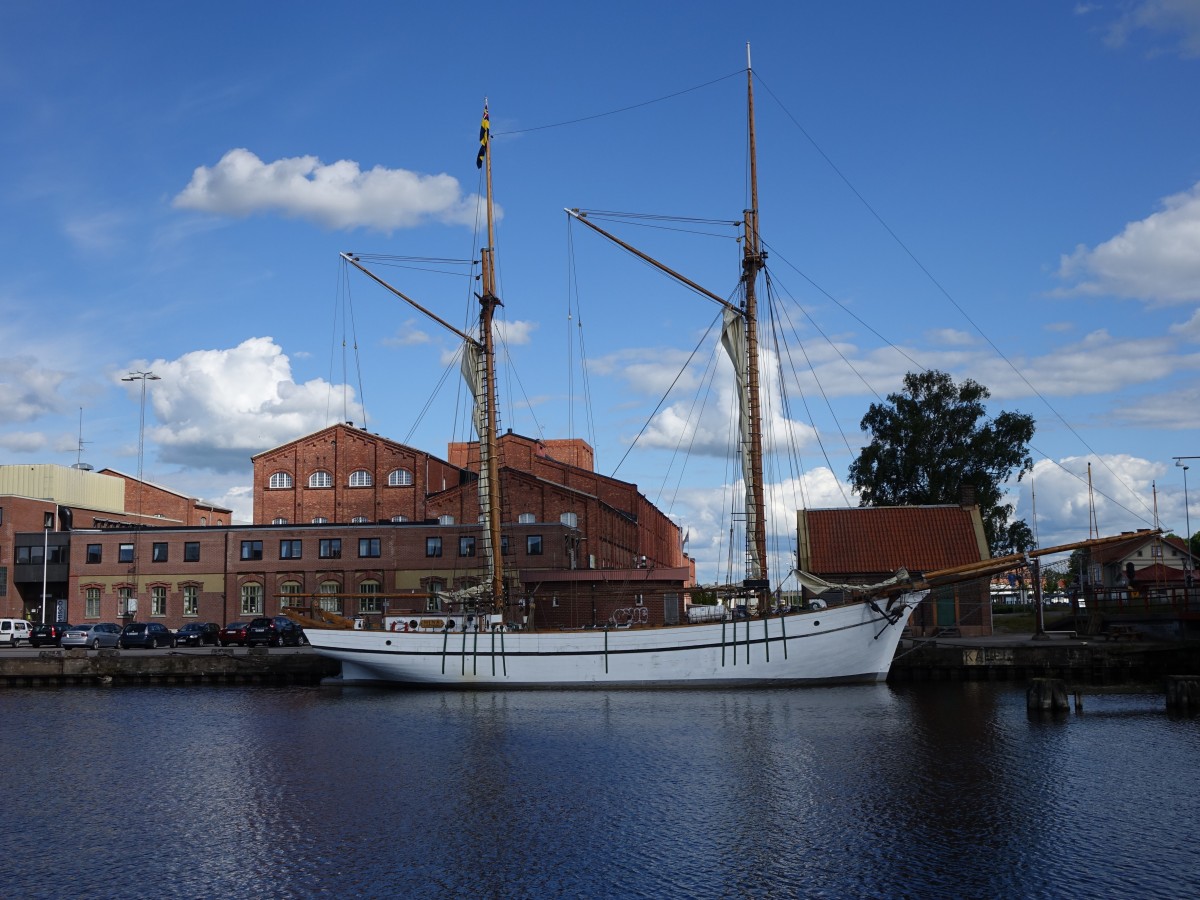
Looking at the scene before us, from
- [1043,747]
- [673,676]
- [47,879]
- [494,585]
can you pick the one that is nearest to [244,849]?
[47,879]

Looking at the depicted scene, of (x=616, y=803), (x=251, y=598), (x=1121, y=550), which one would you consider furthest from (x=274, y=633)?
(x=1121, y=550)

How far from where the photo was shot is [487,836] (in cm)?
2158

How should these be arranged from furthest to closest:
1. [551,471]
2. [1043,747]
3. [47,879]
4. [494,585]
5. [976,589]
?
[551,471] → [976,589] → [494,585] → [1043,747] → [47,879]

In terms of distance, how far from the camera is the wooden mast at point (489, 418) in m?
52.0

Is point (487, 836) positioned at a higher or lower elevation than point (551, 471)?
lower

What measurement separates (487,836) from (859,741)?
44.0 feet

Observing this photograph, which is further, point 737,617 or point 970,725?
point 737,617

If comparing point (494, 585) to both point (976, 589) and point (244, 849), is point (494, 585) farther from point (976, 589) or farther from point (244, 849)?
point (244, 849)

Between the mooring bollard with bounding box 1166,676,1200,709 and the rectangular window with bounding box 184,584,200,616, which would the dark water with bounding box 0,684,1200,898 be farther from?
the rectangular window with bounding box 184,584,200,616

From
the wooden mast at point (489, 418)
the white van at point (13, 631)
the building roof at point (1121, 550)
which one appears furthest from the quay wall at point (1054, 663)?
the white van at point (13, 631)

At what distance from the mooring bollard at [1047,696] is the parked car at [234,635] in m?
43.9

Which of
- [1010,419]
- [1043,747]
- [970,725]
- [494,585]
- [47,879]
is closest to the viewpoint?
[47,879]

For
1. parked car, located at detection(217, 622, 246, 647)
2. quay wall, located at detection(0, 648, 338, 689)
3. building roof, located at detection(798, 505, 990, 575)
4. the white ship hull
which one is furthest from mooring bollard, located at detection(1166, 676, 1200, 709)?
parked car, located at detection(217, 622, 246, 647)

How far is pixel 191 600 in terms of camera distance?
76.3 m
